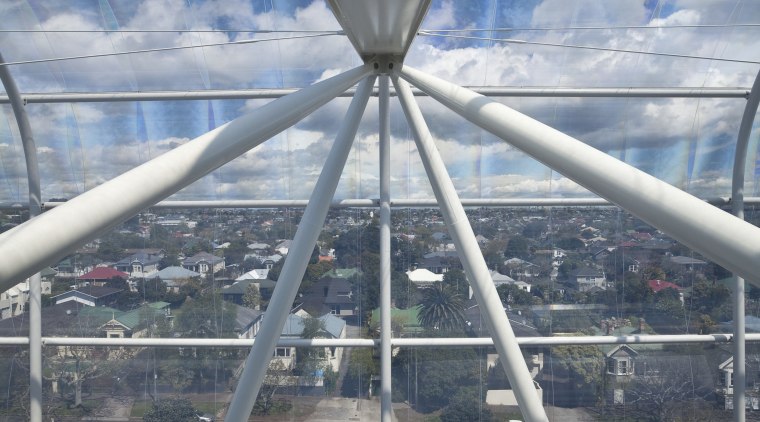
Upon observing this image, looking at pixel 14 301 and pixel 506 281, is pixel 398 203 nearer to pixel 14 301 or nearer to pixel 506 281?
pixel 506 281

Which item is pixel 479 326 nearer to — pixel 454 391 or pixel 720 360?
pixel 454 391

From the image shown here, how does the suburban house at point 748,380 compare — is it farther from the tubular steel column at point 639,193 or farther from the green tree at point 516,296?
the tubular steel column at point 639,193

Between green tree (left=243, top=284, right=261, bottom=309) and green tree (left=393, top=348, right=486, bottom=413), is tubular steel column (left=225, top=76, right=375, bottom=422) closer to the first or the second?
green tree (left=243, top=284, right=261, bottom=309)

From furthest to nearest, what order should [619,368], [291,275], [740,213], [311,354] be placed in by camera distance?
[619,368] → [311,354] → [740,213] → [291,275]

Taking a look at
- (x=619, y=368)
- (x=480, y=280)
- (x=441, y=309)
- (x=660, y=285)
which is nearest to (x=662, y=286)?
(x=660, y=285)

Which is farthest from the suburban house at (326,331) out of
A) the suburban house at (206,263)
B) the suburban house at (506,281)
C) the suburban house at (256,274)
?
the suburban house at (506,281)

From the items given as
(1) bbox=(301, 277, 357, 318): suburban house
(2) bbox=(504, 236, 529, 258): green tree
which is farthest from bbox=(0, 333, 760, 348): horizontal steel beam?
(2) bbox=(504, 236, 529, 258): green tree

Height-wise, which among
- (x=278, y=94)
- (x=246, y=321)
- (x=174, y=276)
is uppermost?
(x=278, y=94)
